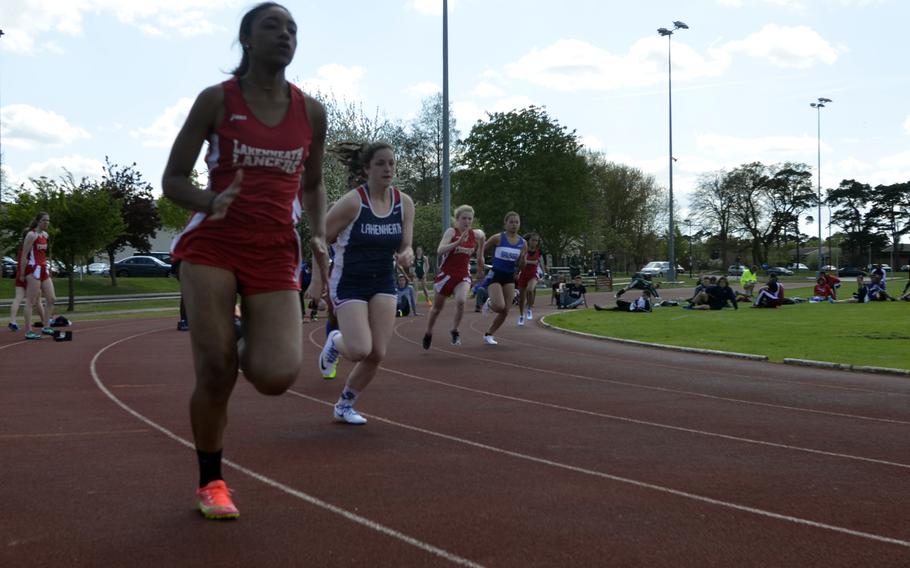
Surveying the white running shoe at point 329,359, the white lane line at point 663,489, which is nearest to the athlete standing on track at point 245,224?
the white lane line at point 663,489

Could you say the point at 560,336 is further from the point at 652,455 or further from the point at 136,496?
the point at 136,496

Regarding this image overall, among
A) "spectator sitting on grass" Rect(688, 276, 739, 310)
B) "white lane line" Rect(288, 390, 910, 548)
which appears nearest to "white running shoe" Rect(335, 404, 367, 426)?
"white lane line" Rect(288, 390, 910, 548)

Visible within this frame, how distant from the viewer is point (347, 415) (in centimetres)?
691

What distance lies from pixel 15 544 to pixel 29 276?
1231 centimetres

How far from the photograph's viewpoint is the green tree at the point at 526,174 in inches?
2429

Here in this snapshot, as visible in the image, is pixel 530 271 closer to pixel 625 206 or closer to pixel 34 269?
pixel 34 269

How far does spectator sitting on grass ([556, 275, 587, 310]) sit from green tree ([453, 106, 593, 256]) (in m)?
31.7

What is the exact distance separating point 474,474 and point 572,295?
24286mm

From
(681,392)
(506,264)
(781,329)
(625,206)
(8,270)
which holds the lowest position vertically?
(781,329)

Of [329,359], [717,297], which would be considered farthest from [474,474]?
[717,297]

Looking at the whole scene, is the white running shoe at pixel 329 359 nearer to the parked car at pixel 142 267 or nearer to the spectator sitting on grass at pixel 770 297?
the spectator sitting on grass at pixel 770 297

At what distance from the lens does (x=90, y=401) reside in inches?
320

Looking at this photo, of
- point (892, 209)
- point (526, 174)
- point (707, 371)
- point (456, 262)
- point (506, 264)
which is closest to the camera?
point (707, 371)

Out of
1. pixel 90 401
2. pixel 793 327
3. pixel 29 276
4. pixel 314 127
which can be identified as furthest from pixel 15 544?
pixel 793 327
